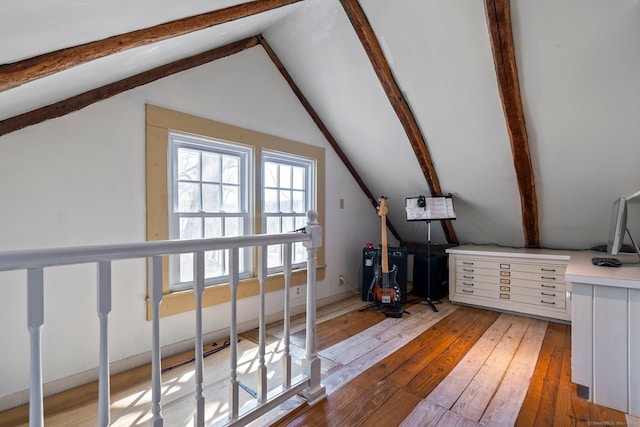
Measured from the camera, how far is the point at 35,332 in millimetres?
782

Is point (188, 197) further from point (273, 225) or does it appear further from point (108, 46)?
point (108, 46)

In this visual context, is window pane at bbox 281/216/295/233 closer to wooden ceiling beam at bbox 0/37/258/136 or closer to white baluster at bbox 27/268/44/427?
wooden ceiling beam at bbox 0/37/258/136

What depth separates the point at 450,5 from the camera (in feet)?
6.59

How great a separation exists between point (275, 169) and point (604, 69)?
8.79 ft

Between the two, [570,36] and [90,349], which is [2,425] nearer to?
[90,349]

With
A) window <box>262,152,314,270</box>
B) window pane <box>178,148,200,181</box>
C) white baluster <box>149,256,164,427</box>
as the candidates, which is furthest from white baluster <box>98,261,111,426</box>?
window <box>262,152,314,270</box>

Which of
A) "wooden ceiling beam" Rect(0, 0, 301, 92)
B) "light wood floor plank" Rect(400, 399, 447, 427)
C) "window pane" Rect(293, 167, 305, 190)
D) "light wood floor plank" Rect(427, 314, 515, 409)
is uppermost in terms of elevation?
"wooden ceiling beam" Rect(0, 0, 301, 92)

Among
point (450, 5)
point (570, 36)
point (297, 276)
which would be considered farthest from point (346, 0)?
point (297, 276)

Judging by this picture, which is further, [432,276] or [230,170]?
[432,276]

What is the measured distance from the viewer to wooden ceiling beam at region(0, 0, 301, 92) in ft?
3.78

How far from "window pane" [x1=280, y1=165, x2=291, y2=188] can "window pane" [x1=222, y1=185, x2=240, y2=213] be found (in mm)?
561

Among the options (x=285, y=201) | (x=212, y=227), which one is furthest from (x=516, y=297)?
(x=212, y=227)

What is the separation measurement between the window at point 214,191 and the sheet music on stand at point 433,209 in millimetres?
1379

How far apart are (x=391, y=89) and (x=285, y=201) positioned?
59.3 inches
